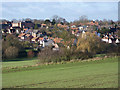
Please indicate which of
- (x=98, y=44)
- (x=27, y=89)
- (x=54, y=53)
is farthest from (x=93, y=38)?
(x=27, y=89)

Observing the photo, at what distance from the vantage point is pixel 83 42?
156ft

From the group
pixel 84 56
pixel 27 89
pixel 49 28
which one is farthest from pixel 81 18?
pixel 27 89

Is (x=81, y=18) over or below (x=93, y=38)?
over

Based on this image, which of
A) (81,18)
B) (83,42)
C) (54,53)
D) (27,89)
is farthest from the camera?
(81,18)

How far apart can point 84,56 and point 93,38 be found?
11.4 metres

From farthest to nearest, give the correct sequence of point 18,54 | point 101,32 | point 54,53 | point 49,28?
point 49,28, point 101,32, point 18,54, point 54,53

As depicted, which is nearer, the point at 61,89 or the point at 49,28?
the point at 61,89

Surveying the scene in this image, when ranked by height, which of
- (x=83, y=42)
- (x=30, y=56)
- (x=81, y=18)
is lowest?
(x=30, y=56)

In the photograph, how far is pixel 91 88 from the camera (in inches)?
462

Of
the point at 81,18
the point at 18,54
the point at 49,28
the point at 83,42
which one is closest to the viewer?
the point at 83,42

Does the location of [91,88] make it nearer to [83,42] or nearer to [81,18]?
[83,42]

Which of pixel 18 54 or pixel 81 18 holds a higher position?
pixel 81 18

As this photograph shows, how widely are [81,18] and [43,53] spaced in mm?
109643

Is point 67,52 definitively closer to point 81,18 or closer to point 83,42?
point 83,42
